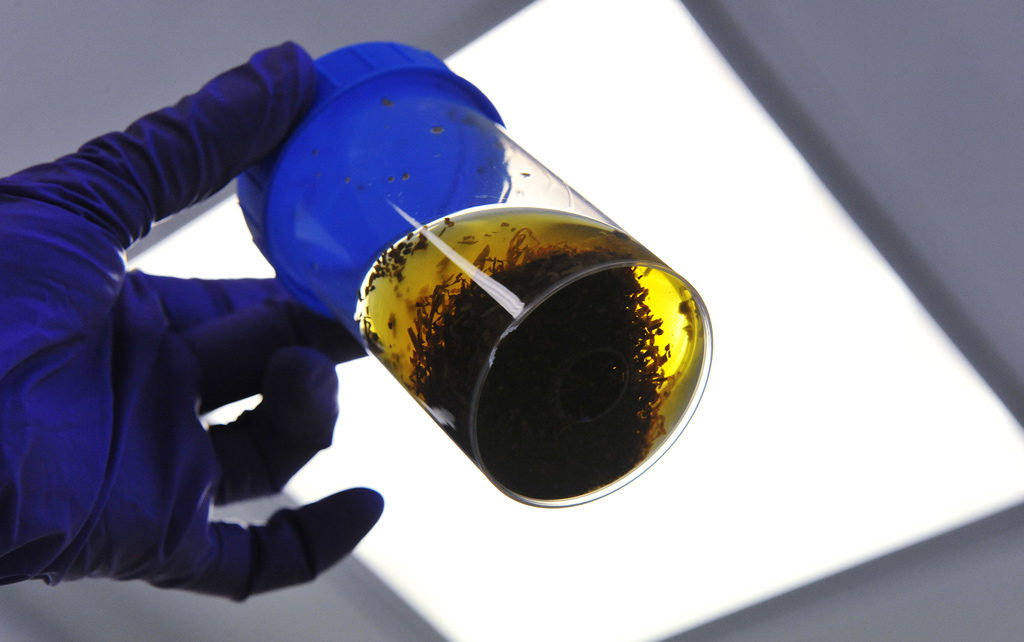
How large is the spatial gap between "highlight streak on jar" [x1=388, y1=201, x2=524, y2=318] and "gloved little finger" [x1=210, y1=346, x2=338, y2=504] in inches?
6.7

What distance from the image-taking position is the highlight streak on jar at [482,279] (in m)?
0.50

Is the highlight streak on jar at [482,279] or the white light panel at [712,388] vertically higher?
the highlight streak on jar at [482,279]

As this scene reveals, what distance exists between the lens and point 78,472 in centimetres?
59

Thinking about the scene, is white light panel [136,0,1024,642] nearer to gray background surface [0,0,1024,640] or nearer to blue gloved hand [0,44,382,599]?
gray background surface [0,0,1024,640]

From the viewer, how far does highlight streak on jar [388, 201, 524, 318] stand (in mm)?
495

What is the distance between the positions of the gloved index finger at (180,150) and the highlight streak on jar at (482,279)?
0.15 metres

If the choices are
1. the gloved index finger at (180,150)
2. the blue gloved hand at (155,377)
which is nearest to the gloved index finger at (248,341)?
the blue gloved hand at (155,377)

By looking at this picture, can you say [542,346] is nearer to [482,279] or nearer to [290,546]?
[482,279]

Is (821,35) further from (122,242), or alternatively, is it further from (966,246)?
(122,242)

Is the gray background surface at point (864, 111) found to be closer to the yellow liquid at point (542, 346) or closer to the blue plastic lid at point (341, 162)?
the blue plastic lid at point (341, 162)

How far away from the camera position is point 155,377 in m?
0.70

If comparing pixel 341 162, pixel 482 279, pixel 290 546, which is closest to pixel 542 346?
pixel 482 279

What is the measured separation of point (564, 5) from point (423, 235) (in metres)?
0.28

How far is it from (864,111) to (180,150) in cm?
52
